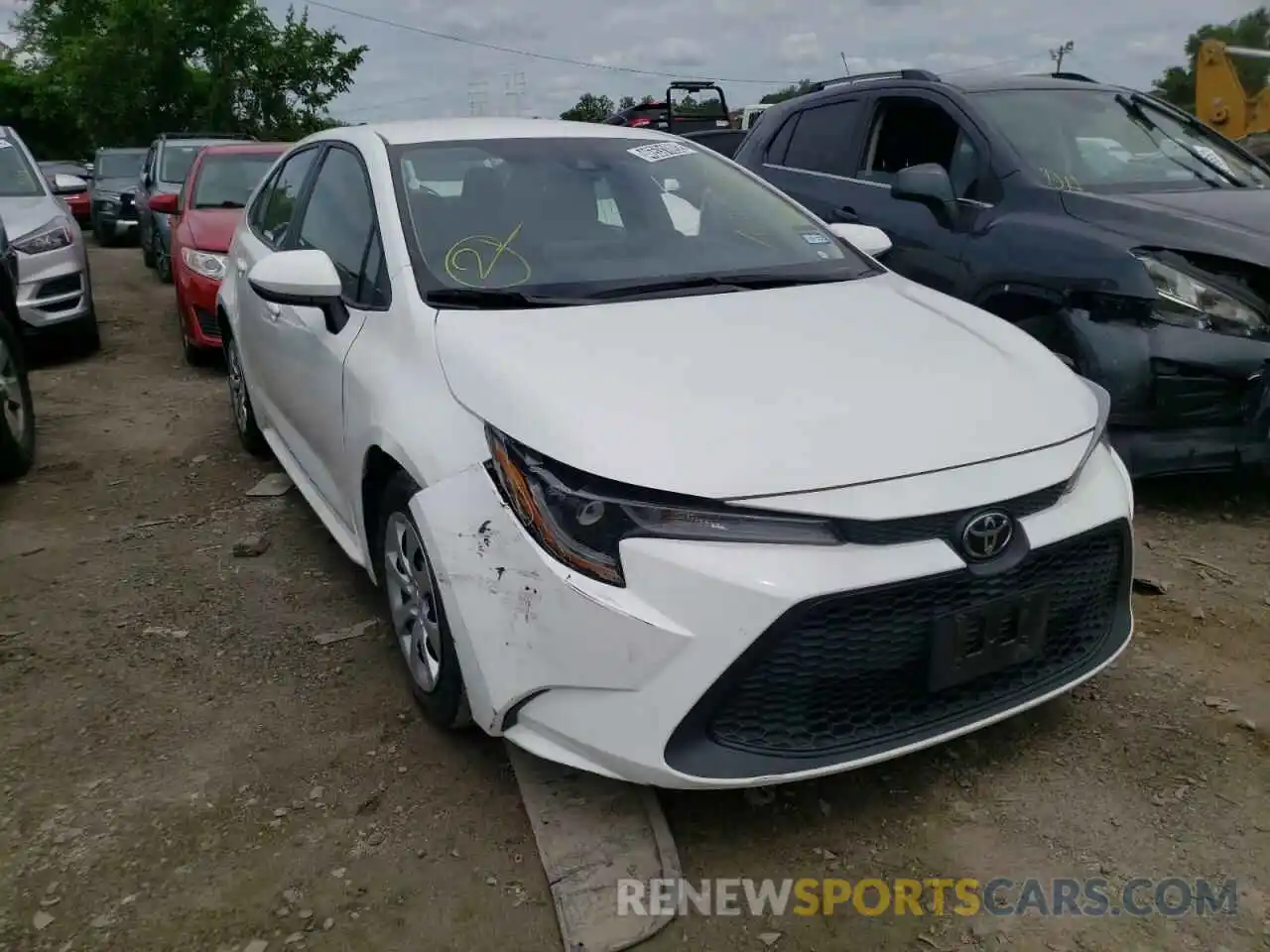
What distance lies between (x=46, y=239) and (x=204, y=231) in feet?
3.10

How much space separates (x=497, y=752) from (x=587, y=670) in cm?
70

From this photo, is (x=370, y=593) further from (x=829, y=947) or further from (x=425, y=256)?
(x=829, y=947)

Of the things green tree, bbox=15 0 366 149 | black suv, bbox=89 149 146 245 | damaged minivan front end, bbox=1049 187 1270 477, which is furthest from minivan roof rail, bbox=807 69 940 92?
green tree, bbox=15 0 366 149

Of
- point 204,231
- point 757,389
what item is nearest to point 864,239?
point 757,389

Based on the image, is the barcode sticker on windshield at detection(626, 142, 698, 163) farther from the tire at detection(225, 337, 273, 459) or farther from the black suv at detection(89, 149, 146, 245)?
the black suv at detection(89, 149, 146, 245)

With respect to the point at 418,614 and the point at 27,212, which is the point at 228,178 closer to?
the point at 27,212

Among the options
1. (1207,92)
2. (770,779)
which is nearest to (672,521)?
(770,779)

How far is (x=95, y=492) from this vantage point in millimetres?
4828

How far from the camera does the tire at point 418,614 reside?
2588mm

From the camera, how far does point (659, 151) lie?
3.75m

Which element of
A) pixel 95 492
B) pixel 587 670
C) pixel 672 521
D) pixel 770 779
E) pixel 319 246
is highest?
pixel 319 246

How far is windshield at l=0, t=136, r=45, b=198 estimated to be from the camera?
24.0 ft

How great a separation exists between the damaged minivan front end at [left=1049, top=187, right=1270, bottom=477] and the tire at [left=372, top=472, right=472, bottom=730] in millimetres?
2554

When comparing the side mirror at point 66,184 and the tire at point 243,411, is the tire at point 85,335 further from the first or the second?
the tire at point 243,411
